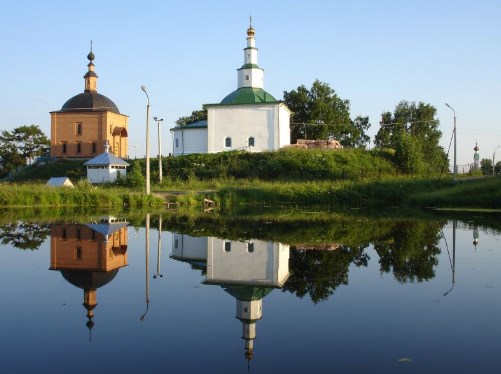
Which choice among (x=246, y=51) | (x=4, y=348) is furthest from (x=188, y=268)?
(x=246, y=51)

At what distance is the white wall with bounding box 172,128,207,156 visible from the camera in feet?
153

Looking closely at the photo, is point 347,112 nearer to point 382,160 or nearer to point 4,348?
point 382,160

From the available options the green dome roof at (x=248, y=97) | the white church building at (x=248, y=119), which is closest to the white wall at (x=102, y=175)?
the white church building at (x=248, y=119)

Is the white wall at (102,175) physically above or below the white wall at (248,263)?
above

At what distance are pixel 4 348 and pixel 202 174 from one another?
34963 millimetres

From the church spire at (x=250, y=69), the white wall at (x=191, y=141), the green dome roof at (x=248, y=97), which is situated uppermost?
the church spire at (x=250, y=69)

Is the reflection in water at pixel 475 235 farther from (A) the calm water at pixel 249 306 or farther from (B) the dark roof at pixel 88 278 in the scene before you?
(B) the dark roof at pixel 88 278

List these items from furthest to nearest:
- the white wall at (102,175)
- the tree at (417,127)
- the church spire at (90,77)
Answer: the tree at (417,127), the church spire at (90,77), the white wall at (102,175)

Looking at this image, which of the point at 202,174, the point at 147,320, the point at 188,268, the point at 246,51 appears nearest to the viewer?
the point at 147,320

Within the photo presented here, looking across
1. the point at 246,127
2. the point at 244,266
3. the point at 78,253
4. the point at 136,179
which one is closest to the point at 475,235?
the point at 244,266

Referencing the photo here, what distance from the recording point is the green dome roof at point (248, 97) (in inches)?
1763

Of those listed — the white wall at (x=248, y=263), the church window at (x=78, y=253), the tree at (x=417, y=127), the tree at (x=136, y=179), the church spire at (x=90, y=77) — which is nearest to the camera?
the white wall at (x=248, y=263)

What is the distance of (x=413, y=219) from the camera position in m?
19.9

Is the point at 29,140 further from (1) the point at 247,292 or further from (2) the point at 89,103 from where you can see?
(1) the point at 247,292
